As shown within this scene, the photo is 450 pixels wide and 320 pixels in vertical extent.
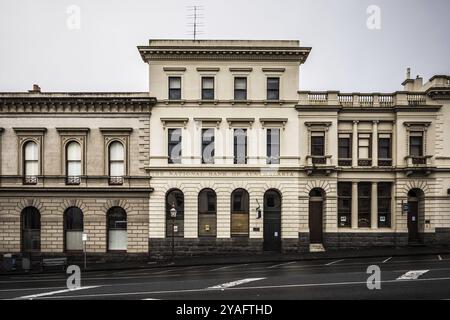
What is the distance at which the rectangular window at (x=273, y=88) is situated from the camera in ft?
94.9

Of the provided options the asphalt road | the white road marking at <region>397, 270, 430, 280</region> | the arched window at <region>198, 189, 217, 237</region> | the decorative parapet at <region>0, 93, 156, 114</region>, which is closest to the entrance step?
the arched window at <region>198, 189, 217, 237</region>

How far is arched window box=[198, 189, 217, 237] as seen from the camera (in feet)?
93.4

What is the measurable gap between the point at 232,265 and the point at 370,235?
37.8 feet

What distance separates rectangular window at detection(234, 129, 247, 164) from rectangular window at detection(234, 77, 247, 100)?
258 cm

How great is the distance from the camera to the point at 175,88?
94.6 feet

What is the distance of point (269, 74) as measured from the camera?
94.3ft

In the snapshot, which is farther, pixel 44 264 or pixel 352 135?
pixel 352 135

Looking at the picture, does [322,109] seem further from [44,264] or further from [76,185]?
[44,264]

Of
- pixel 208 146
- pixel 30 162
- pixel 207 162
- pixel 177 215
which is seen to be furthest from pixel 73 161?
pixel 208 146

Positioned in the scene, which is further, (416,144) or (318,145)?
(416,144)

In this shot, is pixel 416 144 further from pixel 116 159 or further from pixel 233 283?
pixel 116 159

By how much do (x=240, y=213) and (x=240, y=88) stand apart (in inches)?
366

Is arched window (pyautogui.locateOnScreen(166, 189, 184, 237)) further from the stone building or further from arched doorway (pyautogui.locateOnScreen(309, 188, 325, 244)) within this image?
arched doorway (pyautogui.locateOnScreen(309, 188, 325, 244))
